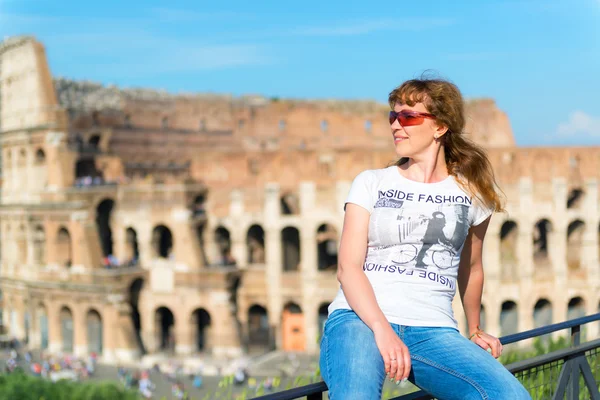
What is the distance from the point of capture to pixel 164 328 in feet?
131

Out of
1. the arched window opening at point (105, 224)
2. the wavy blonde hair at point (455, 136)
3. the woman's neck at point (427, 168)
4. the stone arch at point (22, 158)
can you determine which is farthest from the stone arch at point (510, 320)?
the woman's neck at point (427, 168)

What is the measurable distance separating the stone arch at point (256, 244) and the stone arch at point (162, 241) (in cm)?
414

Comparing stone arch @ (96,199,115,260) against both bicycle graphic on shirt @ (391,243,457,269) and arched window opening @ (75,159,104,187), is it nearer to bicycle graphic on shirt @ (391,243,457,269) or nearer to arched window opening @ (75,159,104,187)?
arched window opening @ (75,159,104,187)

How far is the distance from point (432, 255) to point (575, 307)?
3573 centimetres

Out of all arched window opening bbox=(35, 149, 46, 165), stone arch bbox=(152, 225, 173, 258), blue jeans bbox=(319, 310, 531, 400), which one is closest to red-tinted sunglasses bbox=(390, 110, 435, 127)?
blue jeans bbox=(319, 310, 531, 400)

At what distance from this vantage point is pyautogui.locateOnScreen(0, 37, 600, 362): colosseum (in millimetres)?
36281

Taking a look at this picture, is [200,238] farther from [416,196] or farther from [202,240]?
[416,196]

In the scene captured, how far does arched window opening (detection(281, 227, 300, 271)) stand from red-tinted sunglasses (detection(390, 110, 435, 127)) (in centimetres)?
3463

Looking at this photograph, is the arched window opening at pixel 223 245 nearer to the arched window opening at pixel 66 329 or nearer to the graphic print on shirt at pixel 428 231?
the arched window opening at pixel 66 329

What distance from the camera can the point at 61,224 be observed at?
3841cm

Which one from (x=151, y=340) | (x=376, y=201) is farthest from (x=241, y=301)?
(x=376, y=201)

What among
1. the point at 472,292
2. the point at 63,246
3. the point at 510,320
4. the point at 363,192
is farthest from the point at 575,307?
the point at 363,192

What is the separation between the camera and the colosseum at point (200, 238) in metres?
36.3

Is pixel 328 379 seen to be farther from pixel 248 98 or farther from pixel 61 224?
pixel 248 98
